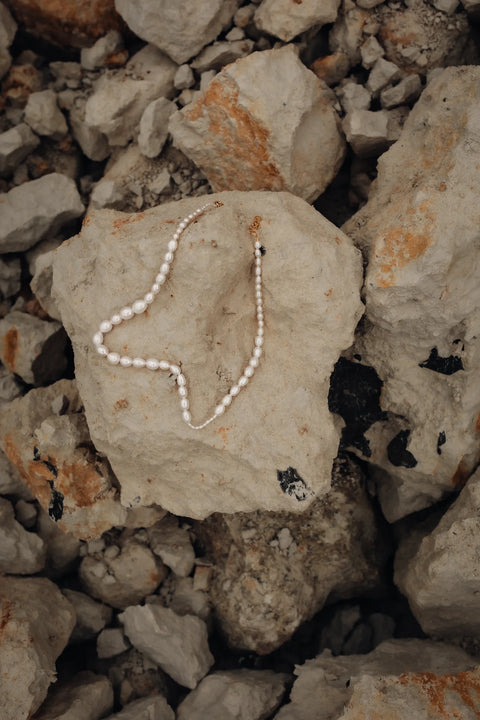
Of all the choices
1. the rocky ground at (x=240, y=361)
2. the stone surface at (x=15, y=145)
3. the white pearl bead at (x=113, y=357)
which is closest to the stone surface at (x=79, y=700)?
the rocky ground at (x=240, y=361)

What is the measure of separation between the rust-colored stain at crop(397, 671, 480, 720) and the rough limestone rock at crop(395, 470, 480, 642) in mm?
397

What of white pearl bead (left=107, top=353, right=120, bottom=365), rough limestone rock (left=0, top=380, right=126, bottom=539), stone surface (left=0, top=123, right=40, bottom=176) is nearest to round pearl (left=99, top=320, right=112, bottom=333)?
white pearl bead (left=107, top=353, right=120, bottom=365)

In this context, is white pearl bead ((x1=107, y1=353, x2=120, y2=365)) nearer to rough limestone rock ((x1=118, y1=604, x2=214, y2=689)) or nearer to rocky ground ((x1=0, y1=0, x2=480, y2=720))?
rocky ground ((x1=0, y1=0, x2=480, y2=720))

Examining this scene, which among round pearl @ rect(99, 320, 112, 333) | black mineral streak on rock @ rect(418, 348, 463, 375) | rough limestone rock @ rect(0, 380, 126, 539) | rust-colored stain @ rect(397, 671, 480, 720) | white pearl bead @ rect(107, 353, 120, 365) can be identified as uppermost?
round pearl @ rect(99, 320, 112, 333)

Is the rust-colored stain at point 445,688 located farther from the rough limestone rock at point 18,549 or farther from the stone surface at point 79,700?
the rough limestone rock at point 18,549

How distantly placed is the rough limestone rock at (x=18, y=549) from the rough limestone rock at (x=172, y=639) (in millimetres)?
627

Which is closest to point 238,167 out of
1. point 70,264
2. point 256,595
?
point 70,264

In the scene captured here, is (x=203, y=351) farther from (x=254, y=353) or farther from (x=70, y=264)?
(x=70, y=264)

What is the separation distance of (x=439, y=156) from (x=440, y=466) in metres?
1.57

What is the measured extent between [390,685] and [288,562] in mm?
997

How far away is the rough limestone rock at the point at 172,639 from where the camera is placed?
3570 millimetres

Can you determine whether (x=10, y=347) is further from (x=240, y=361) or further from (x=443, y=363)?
(x=443, y=363)

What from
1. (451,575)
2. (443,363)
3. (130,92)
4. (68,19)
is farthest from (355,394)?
(68,19)

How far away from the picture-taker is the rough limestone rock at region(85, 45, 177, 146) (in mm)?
4070
